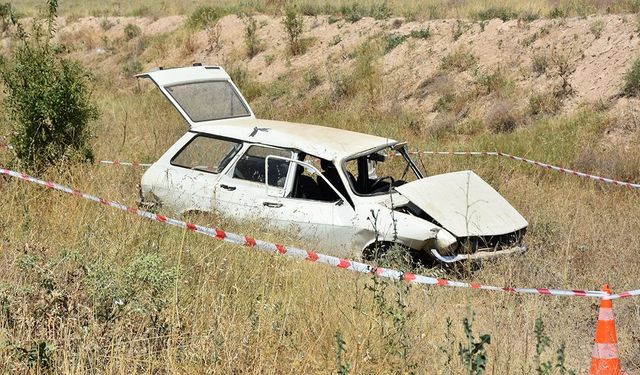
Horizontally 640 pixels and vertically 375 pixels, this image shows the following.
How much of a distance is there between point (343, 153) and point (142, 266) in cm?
359

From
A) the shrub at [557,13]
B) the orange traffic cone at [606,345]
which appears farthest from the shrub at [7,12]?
the shrub at [557,13]

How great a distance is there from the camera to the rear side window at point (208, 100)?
1050 cm

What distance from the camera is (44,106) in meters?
10.7

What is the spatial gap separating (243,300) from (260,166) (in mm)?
3240

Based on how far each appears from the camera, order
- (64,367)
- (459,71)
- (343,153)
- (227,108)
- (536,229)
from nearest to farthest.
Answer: (64,367), (343,153), (536,229), (227,108), (459,71)

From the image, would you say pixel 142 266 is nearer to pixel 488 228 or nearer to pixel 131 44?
pixel 488 228

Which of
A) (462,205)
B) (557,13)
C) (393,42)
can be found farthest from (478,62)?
(462,205)

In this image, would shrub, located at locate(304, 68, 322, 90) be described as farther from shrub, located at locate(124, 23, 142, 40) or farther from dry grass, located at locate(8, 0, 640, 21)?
shrub, located at locate(124, 23, 142, 40)

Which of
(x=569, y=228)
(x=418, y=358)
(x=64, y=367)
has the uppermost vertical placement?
(x=64, y=367)

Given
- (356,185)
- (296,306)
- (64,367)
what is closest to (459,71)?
(356,185)

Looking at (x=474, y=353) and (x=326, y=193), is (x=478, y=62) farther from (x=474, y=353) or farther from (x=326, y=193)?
(x=474, y=353)

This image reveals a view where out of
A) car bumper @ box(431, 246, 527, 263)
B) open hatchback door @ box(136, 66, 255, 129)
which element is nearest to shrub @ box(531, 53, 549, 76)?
open hatchback door @ box(136, 66, 255, 129)

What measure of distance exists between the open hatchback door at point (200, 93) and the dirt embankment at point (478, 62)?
699cm

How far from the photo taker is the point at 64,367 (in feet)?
16.0
